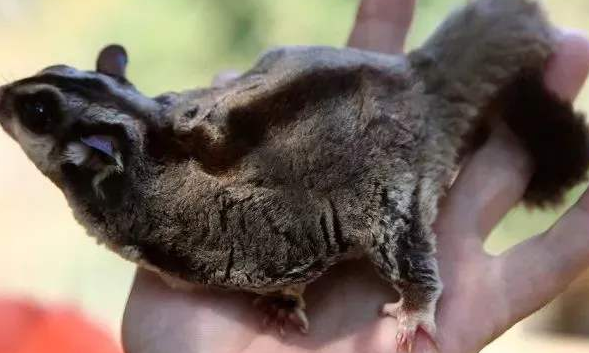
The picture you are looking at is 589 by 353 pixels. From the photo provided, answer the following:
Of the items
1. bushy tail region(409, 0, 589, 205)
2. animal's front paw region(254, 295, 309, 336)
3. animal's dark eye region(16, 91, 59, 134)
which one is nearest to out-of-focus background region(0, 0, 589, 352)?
bushy tail region(409, 0, 589, 205)

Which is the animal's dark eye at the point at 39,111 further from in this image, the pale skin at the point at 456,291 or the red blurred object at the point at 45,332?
the red blurred object at the point at 45,332

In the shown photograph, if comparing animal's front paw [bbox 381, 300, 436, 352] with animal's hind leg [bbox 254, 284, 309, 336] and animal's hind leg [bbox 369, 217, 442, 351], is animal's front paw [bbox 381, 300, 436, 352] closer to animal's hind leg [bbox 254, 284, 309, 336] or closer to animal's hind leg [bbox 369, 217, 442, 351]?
animal's hind leg [bbox 369, 217, 442, 351]

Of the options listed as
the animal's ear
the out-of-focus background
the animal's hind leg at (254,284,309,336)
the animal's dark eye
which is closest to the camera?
the animal's dark eye

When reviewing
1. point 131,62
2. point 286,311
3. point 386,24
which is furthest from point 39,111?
point 131,62

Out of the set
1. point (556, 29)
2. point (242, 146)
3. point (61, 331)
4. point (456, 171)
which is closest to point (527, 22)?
point (556, 29)

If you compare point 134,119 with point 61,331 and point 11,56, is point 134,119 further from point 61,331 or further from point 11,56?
point 11,56

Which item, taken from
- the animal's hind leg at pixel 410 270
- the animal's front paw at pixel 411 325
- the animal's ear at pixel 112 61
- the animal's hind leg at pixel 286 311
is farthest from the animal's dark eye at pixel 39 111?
the animal's front paw at pixel 411 325
